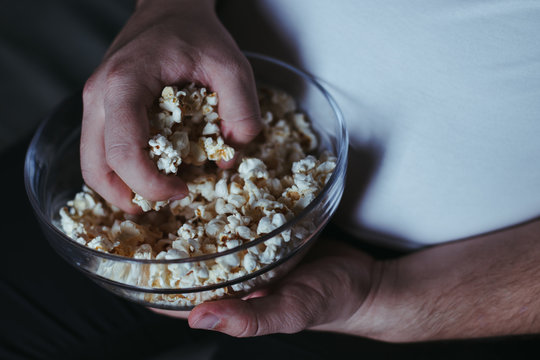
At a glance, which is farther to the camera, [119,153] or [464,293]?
[464,293]

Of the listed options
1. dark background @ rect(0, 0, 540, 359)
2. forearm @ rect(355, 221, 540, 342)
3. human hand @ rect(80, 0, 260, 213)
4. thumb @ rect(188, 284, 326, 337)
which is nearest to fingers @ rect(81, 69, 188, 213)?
human hand @ rect(80, 0, 260, 213)

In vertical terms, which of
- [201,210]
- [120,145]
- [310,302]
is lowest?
[310,302]

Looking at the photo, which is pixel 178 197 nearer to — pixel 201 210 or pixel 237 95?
pixel 201 210

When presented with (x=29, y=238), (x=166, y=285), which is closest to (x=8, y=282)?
(x=29, y=238)

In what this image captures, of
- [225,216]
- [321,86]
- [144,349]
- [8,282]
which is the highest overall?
[321,86]

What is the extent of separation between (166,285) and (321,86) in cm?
37

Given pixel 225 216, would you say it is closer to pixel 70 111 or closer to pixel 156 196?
pixel 156 196

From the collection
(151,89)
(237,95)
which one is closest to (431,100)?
(237,95)

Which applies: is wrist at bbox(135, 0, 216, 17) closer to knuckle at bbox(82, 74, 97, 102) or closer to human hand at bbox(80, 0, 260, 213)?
human hand at bbox(80, 0, 260, 213)

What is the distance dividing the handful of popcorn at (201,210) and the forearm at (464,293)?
0.81ft

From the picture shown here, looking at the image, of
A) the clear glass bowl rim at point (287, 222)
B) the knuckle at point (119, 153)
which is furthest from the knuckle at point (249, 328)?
the knuckle at point (119, 153)

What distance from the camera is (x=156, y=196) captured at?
563mm

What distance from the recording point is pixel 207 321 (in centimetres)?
57

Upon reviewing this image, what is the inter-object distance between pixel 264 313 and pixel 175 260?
156mm
